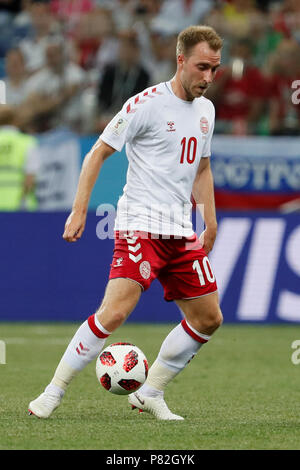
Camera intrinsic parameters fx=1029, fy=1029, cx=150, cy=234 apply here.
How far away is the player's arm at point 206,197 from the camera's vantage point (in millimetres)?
6246

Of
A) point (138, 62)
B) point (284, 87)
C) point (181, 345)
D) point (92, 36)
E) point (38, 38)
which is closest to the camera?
point (181, 345)

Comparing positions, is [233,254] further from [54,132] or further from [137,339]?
[54,132]

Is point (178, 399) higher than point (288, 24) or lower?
lower

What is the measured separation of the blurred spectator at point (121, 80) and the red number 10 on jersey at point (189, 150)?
678 centimetres

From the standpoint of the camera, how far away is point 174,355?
6180mm

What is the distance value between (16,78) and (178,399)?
7352mm

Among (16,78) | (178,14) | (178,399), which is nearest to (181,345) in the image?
(178,399)

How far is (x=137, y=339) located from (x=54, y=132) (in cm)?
368

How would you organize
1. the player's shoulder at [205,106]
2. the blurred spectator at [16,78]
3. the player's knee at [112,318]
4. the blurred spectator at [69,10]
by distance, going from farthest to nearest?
the blurred spectator at [16,78]
the blurred spectator at [69,10]
the player's shoulder at [205,106]
the player's knee at [112,318]

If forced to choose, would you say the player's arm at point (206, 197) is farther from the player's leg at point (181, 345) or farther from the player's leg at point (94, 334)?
the player's leg at point (94, 334)

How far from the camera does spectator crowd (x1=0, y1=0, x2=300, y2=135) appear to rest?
498 inches

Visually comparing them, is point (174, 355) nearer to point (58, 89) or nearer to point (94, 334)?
point (94, 334)

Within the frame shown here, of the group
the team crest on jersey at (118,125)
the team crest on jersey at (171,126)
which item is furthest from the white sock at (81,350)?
the team crest on jersey at (171,126)

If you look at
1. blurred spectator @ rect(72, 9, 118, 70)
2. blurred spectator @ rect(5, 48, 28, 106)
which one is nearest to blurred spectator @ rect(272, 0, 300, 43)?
blurred spectator @ rect(72, 9, 118, 70)
